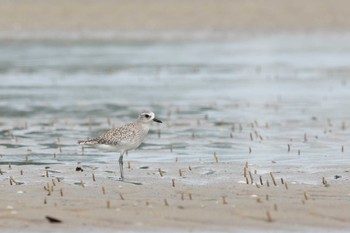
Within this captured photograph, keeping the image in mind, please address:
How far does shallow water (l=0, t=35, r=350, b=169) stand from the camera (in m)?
19.9

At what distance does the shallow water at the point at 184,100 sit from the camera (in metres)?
19.9

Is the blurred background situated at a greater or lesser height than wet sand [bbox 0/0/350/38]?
lesser

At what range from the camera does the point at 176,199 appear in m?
13.9

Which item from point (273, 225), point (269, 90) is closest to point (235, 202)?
point (273, 225)

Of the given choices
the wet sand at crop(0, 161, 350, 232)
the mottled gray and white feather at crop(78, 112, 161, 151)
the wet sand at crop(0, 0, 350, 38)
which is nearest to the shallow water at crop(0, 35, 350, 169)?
the wet sand at crop(0, 161, 350, 232)

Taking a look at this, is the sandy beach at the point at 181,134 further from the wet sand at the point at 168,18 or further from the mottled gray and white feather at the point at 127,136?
the wet sand at the point at 168,18

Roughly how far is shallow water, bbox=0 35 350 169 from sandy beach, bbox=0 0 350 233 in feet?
0.17

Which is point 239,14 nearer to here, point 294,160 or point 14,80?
point 14,80

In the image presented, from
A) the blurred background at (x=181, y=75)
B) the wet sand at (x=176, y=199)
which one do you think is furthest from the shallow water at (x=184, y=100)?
the wet sand at (x=176, y=199)

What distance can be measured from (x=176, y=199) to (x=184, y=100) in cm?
1728

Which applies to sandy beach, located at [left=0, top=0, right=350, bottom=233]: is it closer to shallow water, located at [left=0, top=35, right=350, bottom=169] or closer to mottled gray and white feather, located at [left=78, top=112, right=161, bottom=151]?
shallow water, located at [left=0, top=35, right=350, bottom=169]

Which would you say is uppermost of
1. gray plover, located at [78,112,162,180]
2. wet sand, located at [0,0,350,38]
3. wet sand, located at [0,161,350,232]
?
wet sand, located at [0,0,350,38]

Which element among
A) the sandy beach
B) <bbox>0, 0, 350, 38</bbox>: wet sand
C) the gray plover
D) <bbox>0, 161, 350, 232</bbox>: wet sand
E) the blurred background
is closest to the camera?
<bbox>0, 161, 350, 232</bbox>: wet sand

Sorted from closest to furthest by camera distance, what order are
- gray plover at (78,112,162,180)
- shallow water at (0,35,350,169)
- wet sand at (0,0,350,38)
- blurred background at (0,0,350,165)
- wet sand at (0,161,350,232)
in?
wet sand at (0,161,350,232) → gray plover at (78,112,162,180) → shallow water at (0,35,350,169) → blurred background at (0,0,350,165) → wet sand at (0,0,350,38)
